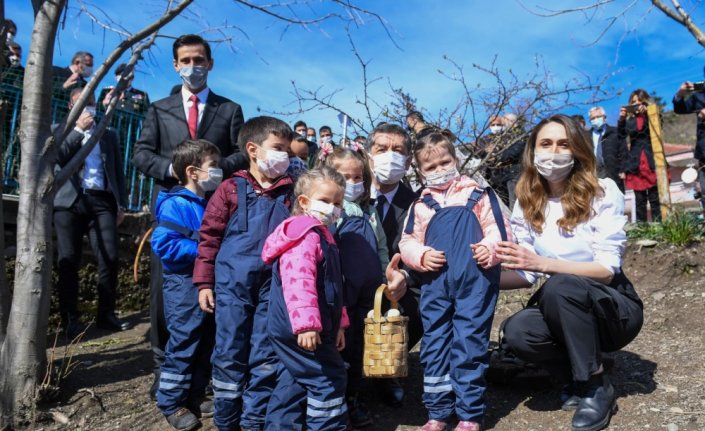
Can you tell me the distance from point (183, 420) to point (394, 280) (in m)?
1.40

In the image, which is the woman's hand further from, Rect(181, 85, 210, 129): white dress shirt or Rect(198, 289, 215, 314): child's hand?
Rect(181, 85, 210, 129): white dress shirt

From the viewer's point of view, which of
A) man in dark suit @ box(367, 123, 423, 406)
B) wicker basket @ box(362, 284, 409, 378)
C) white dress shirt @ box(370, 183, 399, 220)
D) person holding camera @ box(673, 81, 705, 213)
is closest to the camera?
wicker basket @ box(362, 284, 409, 378)

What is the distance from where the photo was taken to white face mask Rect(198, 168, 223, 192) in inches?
143

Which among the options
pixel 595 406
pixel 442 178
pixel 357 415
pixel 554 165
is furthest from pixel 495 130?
pixel 357 415

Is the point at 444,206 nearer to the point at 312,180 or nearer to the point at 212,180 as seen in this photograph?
the point at 312,180

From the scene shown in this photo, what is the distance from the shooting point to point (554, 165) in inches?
131

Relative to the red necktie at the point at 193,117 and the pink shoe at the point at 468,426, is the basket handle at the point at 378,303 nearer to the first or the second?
the pink shoe at the point at 468,426

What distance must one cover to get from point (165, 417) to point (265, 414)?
82 cm

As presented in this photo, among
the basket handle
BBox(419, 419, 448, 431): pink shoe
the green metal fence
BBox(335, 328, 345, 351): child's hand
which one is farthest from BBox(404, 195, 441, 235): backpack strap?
the green metal fence

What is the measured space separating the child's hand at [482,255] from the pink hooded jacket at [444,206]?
0.06 ft

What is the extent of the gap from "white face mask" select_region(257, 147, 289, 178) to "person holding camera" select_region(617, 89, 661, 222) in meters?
6.15

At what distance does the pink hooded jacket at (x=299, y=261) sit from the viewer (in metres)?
Result: 2.77

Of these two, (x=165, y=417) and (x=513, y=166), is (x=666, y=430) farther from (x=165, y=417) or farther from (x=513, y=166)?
(x=513, y=166)

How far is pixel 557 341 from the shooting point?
3.18 metres
